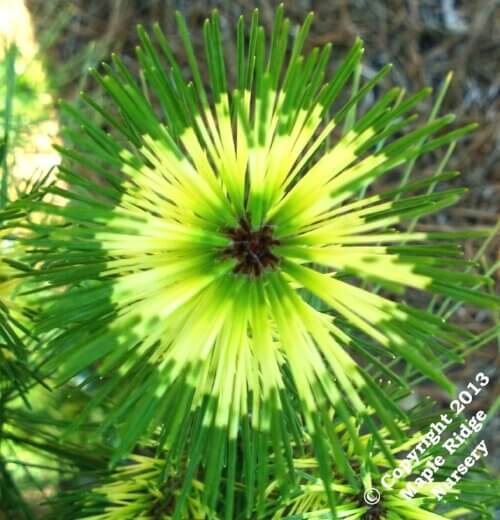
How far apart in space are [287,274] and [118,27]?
1.09 meters

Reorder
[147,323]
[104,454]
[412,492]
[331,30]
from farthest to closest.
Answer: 1. [331,30]
2. [104,454]
3. [412,492]
4. [147,323]

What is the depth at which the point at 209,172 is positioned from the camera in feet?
0.98

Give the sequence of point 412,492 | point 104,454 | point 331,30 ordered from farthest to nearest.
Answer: point 331,30, point 104,454, point 412,492

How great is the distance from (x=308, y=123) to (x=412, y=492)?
193 millimetres

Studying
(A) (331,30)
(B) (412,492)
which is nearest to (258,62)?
(B) (412,492)

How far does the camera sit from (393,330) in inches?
10.0

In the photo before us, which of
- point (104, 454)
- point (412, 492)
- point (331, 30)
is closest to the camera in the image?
point (412, 492)

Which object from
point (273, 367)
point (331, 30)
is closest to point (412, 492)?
point (273, 367)

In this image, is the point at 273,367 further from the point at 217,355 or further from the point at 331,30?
the point at 331,30

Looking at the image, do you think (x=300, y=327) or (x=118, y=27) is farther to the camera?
(x=118, y=27)

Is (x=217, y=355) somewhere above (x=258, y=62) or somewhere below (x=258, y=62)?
below

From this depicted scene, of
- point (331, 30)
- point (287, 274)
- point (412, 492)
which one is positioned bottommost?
point (412, 492)

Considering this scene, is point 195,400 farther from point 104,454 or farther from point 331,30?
point 331,30

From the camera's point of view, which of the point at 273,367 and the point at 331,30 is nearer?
the point at 273,367
